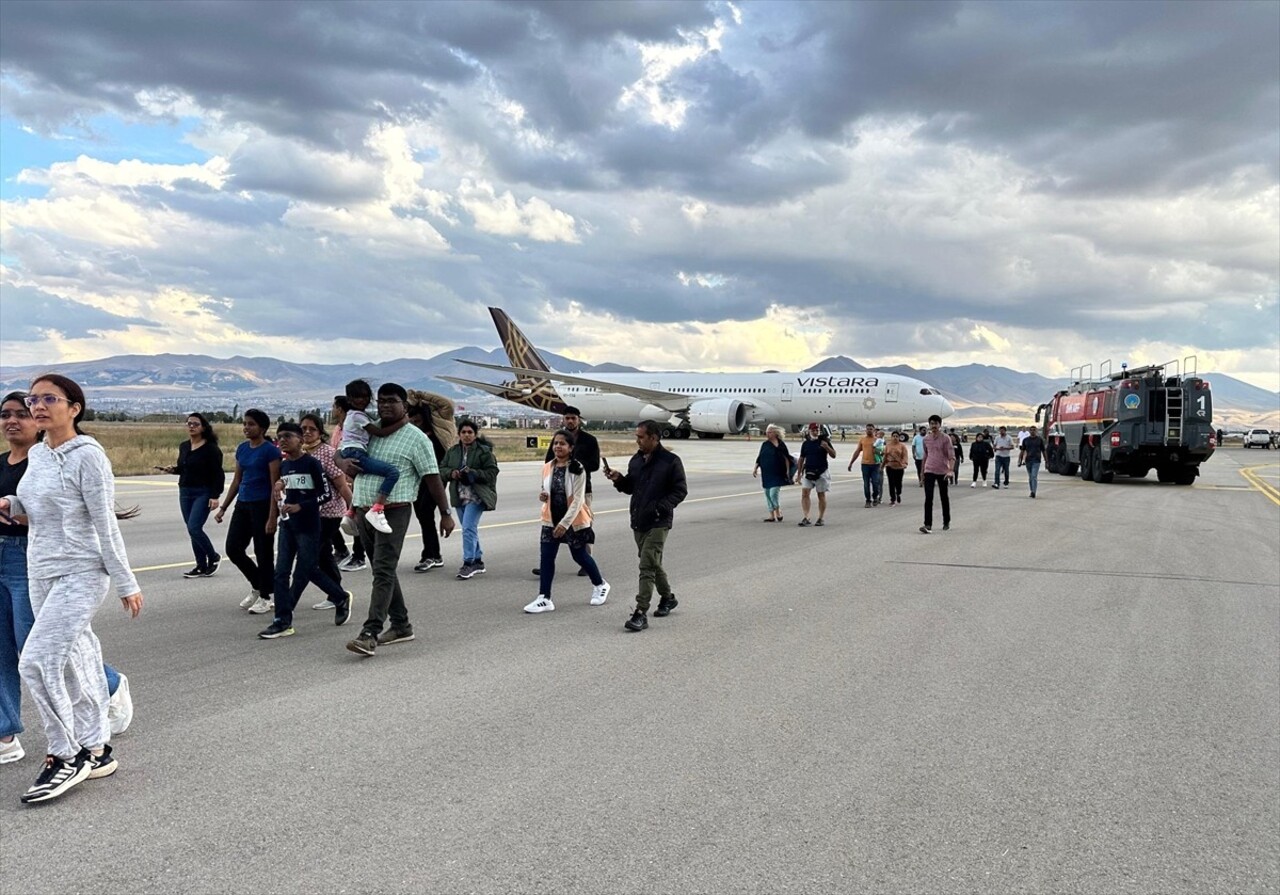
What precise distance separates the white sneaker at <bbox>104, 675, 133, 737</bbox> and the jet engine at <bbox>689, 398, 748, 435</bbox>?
45886mm

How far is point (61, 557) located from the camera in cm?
392

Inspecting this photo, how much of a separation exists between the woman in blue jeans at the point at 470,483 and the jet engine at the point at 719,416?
40.3m

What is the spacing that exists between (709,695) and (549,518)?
2923 millimetres

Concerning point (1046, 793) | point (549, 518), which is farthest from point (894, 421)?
point (1046, 793)

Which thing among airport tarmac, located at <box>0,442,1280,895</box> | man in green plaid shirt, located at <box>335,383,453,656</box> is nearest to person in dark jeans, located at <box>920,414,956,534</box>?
airport tarmac, located at <box>0,442,1280,895</box>

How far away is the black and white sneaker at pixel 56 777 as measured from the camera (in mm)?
3838

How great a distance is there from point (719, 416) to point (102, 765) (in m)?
46.4

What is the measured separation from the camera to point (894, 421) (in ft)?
157

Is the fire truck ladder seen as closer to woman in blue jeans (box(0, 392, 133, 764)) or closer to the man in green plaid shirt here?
the man in green plaid shirt

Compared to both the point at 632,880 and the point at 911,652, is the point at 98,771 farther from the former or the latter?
the point at 911,652

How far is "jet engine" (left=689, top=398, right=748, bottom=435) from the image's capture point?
49.8 m

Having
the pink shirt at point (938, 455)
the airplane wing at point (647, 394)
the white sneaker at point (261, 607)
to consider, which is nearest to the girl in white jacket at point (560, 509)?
the white sneaker at point (261, 607)

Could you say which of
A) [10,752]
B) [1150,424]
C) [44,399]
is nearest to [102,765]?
[10,752]

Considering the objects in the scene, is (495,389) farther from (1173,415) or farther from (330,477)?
(330,477)
